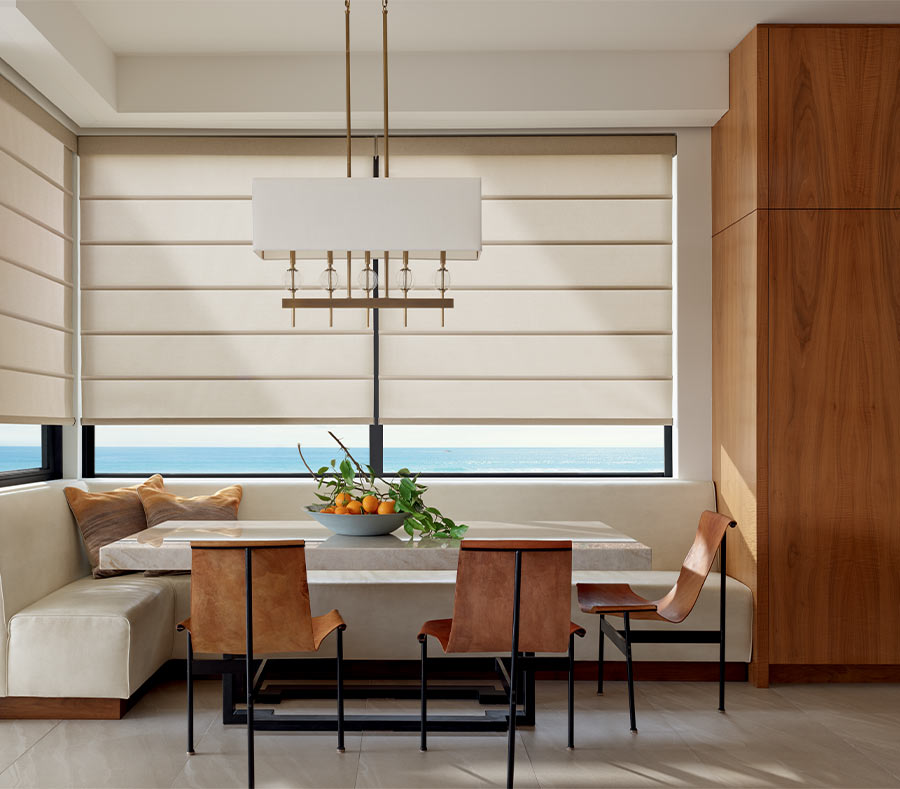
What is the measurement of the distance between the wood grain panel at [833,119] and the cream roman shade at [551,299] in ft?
2.63

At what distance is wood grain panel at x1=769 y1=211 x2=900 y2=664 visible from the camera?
369cm

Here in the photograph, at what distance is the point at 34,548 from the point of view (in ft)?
11.4

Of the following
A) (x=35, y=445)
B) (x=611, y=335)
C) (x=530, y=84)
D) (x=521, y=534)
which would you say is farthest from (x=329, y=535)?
(x=35, y=445)

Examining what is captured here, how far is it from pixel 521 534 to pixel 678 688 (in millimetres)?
1175

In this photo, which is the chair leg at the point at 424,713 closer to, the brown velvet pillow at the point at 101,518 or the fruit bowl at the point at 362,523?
the fruit bowl at the point at 362,523

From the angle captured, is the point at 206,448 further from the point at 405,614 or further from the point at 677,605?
the point at 677,605

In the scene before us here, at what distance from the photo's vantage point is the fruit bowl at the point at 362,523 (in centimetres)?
304

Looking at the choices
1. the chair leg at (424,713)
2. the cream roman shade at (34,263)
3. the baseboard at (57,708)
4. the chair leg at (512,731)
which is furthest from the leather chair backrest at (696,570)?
the cream roman shade at (34,263)

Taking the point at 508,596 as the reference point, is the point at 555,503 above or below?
above

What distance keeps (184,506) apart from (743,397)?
2.65 metres

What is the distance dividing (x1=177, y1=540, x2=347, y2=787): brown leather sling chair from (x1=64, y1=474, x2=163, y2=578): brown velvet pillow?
1.34 meters

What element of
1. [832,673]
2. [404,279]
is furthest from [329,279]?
[832,673]

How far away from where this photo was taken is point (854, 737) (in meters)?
3.10

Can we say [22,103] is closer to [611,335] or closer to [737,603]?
[611,335]
